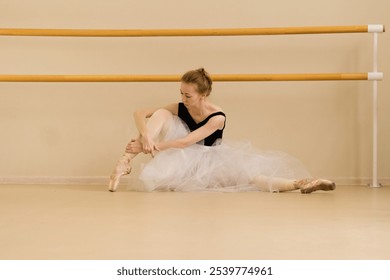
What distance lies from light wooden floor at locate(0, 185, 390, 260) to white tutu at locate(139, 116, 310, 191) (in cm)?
15

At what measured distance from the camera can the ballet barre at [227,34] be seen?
9.50 ft

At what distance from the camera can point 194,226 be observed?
1.68 meters

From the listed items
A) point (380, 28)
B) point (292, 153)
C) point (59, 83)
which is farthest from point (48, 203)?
point (380, 28)

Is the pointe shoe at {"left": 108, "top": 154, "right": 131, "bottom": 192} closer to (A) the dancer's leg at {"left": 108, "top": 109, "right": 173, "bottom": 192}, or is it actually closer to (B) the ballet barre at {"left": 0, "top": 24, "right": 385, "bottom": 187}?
(A) the dancer's leg at {"left": 108, "top": 109, "right": 173, "bottom": 192}

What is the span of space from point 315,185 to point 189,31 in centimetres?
86

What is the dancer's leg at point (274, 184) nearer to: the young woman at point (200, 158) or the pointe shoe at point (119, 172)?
the young woman at point (200, 158)

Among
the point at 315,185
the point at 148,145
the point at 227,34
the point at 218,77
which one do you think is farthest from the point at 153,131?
the point at 315,185

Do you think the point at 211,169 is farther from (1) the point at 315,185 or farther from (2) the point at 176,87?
(2) the point at 176,87

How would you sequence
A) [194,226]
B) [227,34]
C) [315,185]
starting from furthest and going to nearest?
[227,34]
[315,185]
[194,226]

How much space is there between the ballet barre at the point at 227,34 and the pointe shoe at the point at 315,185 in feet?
1.69

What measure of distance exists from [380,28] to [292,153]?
66 cm

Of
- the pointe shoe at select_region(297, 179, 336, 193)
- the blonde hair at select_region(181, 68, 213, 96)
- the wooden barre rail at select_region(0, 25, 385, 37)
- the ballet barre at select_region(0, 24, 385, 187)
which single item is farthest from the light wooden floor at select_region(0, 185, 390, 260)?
the wooden barre rail at select_region(0, 25, 385, 37)

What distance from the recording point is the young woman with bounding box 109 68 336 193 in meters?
2.69

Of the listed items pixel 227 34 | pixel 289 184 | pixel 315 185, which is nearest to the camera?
pixel 315 185
